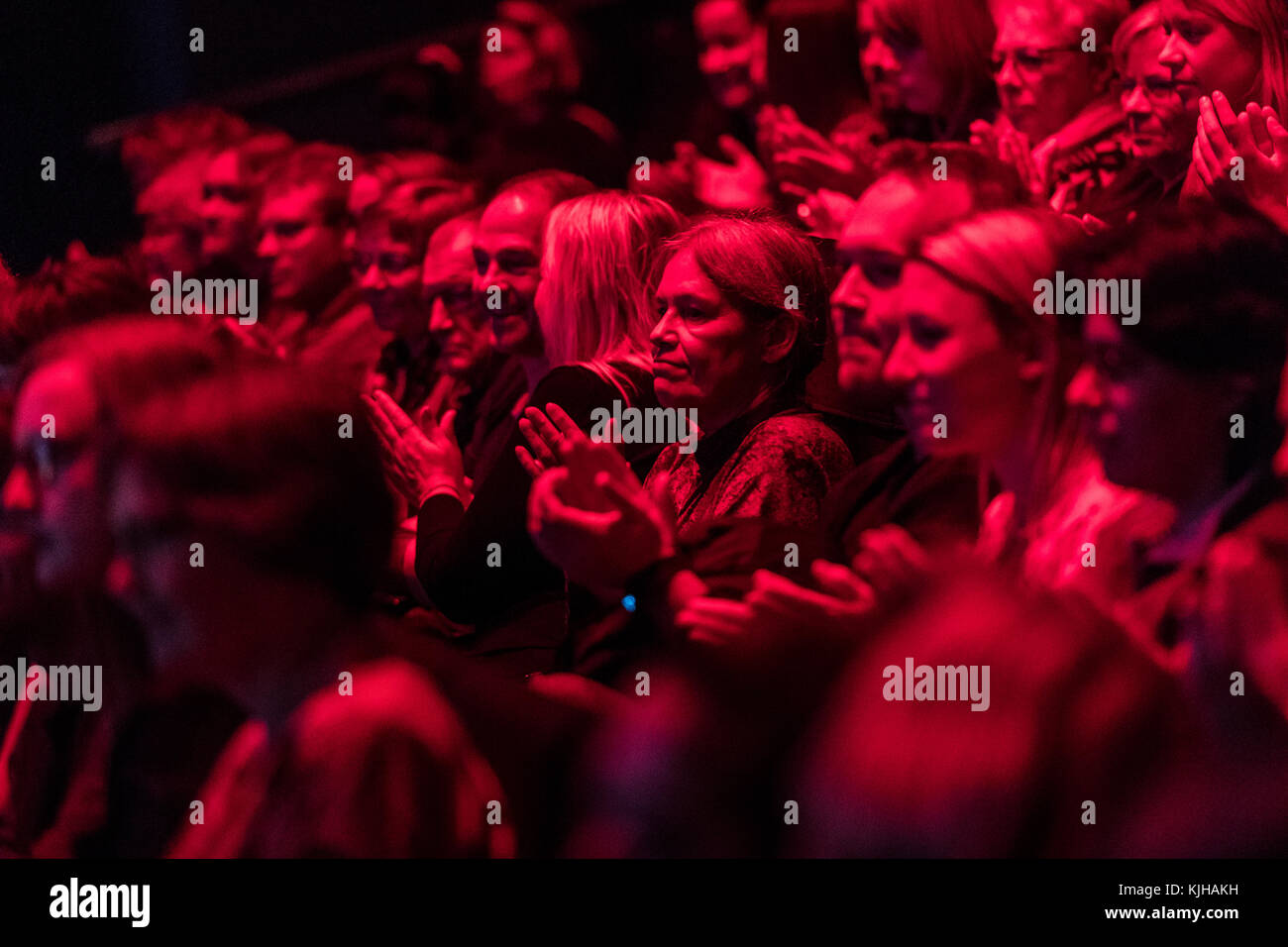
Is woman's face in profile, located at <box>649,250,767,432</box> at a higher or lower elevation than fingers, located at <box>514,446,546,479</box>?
higher

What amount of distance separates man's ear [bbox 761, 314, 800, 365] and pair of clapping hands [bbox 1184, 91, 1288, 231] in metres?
0.66

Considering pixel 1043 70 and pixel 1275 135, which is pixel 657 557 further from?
pixel 1043 70

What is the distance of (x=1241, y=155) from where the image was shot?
231 cm

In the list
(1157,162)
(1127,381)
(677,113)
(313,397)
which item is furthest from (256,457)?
(677,113)

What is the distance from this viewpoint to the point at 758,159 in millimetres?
3541

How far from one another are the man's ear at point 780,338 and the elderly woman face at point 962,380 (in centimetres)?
38

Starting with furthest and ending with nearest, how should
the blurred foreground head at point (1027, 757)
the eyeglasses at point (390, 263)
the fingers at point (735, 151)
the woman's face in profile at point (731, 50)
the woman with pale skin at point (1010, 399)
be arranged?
the woman's face in profile at point (731, 50), the fingers at point (735, 151), the eyeglasses at point (390, 263), the woman with pale skin at point (1010, 399), the blurred foreground head at point (1027, 757)

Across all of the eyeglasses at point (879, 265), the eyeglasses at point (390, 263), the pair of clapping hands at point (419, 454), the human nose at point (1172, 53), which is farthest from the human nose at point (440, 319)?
the human nose at point (1172, 53)

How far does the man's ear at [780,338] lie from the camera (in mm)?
2336

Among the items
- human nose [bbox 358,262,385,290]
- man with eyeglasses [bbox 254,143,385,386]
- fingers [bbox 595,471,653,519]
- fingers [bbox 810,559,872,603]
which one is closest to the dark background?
man with eyeglasses [bbox 254,143,385,386]

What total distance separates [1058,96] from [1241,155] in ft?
1.96

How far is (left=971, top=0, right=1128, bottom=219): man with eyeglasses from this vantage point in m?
2.73

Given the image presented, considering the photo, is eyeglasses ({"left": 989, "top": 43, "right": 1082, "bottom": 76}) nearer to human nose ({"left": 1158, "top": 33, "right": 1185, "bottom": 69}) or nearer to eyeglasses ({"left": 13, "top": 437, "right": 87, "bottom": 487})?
human nose ({"left": 1158, "top": 33, "right": 1185, "bottom": 69})

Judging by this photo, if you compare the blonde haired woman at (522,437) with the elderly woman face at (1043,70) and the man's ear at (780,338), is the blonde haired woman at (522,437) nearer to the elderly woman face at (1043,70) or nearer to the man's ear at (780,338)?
the man's ear at (780,338)
